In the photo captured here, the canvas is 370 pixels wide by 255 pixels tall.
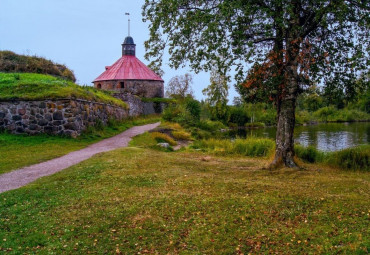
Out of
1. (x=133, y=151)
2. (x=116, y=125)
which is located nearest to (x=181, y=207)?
(x=133, y=151)

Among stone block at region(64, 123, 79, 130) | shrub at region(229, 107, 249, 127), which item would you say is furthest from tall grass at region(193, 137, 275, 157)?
shrub at region(229, 107, 249, 127)

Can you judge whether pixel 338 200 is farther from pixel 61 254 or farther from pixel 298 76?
pixel 61 254

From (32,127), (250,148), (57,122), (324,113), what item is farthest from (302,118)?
(32,127)

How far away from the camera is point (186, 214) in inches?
233

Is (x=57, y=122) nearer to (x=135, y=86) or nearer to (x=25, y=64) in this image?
(x=25, y=64)

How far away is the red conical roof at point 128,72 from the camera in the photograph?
157 ft

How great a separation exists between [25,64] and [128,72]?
26187mm

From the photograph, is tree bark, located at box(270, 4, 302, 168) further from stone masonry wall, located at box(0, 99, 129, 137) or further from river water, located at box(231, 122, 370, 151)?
stone masonry wall, located at box(0, 99, 129, 137)

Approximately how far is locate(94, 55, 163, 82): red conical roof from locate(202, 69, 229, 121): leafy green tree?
25.0 ft

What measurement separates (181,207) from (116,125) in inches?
681

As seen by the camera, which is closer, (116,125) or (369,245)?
(369,245)

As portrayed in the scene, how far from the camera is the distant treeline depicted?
72.2 ft

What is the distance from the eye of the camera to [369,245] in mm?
4598

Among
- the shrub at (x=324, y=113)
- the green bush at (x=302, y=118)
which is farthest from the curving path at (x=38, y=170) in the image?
the shrub at (x=324, y=113)
